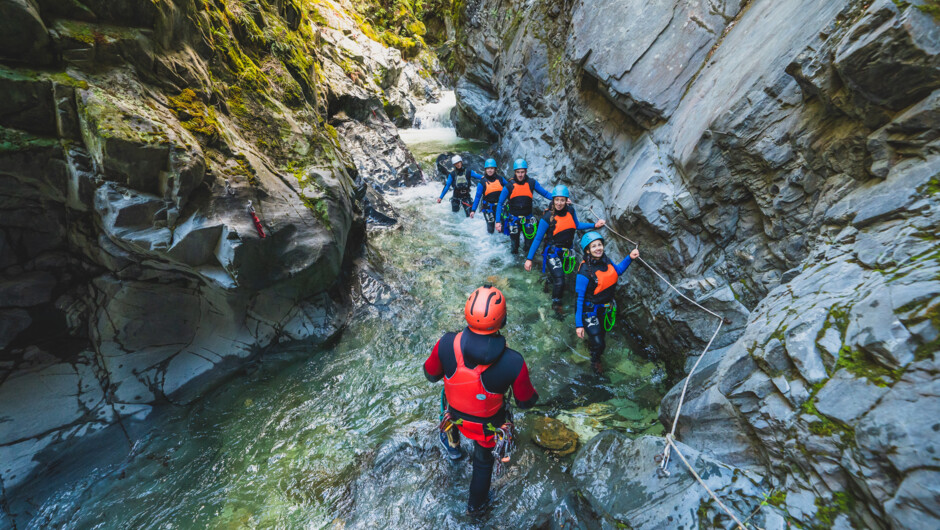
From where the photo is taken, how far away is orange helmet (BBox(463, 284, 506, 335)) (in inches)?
128

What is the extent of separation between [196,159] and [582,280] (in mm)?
5353

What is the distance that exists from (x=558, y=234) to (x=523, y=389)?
4511 millimetres

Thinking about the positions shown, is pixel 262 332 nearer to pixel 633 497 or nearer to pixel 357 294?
pixel 357 294

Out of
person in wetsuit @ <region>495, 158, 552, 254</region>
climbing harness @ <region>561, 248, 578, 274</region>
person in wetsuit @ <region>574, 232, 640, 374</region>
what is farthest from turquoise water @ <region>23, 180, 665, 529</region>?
person in wetsuit @ <region>495, 158, 552, 254</region>

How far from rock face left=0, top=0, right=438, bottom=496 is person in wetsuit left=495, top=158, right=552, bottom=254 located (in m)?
4.30

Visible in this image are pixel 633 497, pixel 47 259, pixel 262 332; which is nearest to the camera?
pixel 633 497

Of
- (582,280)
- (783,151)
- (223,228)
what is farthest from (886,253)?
(223,228)

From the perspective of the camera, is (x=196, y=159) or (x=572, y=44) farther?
(x=572, y=44)

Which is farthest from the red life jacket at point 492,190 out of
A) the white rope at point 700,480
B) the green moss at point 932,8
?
the white rope at point 700,480

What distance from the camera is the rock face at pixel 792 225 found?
2.07 m

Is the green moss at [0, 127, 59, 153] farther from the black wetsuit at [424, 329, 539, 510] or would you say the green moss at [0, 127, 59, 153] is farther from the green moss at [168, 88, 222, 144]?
the black wetsuit at [424, 329, 539, 510]

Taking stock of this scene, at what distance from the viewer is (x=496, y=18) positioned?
15.7m

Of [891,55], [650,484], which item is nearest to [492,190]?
[891,55]

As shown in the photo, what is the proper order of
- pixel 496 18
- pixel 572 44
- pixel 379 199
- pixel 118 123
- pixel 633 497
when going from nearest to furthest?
pixel 633 497 < pixel 118 123 < pixel 572 44 < pixel 379 199 < pixel 496 18
